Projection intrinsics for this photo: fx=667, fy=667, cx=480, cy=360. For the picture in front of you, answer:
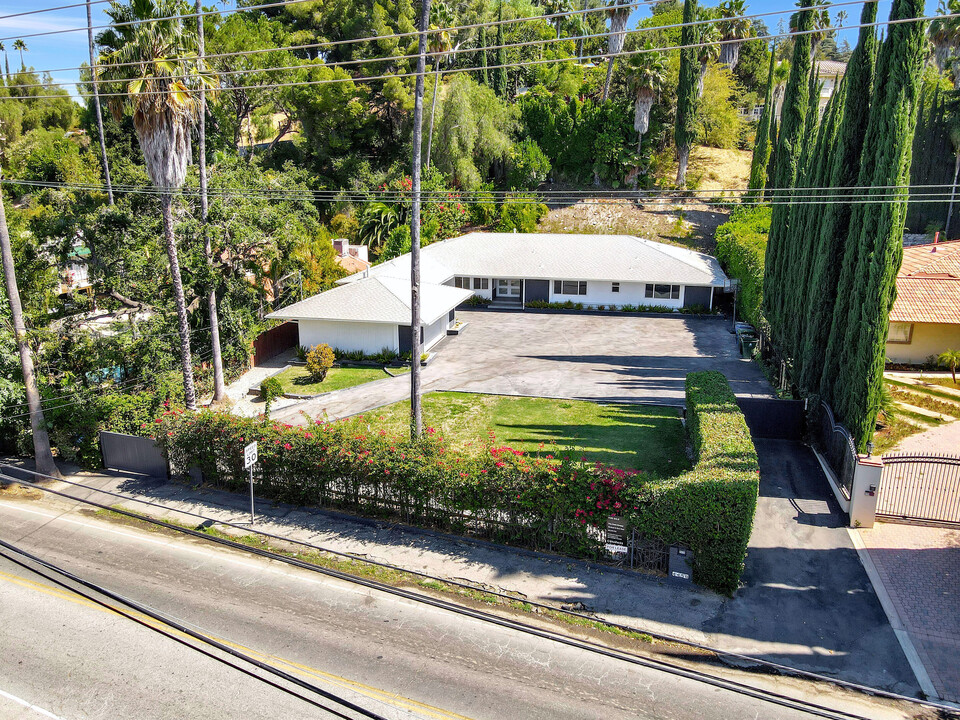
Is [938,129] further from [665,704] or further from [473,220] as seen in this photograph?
[665,704]

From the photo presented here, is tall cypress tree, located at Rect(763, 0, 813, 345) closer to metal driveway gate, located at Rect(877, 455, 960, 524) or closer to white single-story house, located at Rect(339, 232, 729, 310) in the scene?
white single-story house, located at Rect(339, 232, 729, 310)

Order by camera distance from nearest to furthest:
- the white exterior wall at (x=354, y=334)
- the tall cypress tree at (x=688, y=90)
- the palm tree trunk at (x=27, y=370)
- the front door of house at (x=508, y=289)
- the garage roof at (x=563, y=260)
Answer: the palm tree trunk at (x=27, y=370) → the white exterior wall at (x=354, y=334) → the garage roof at (x=563, y=260) → the front door of house at (x=508, y=289) → the tall cypress tree at (x=688, y=90)

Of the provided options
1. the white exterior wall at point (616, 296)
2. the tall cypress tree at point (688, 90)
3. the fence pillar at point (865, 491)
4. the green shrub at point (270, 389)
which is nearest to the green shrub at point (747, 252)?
the white exterior wall at point (616, 296)

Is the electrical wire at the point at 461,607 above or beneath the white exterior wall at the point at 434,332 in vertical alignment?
beneath

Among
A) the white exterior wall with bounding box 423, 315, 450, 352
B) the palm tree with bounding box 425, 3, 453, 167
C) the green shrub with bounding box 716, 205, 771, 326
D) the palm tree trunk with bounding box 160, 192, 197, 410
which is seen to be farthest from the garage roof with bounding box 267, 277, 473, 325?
the green shrub with bounding box 716, 205, 771, 326

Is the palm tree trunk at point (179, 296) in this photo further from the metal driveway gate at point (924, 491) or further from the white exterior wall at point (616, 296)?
the white exterior wall at point (616, 296)

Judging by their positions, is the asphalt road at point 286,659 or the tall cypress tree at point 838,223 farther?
the tall cypress tree at point 838,223

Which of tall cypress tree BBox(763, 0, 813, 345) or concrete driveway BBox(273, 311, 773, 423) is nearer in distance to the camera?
concrete driveway BBox(273, 311, 773, 423)
